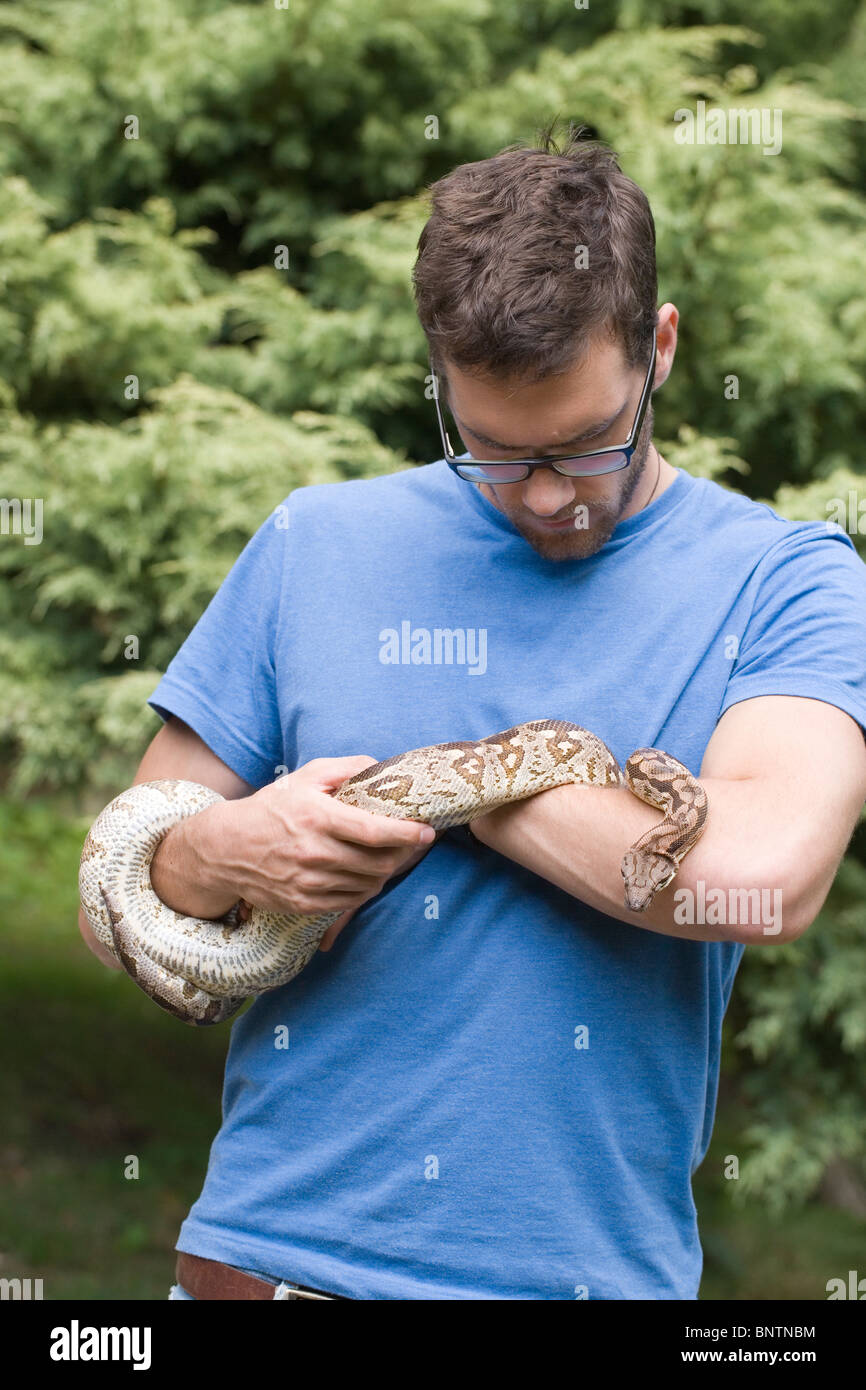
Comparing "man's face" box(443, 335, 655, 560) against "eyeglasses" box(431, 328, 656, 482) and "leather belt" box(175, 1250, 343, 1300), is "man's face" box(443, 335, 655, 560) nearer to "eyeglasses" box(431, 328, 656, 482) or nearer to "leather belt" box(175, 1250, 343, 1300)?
"eyeglasses" box(431, 328, 656, 482)

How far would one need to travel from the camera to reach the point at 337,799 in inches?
110

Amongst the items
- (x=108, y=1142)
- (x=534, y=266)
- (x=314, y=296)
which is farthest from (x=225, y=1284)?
(x=108, y=1142)

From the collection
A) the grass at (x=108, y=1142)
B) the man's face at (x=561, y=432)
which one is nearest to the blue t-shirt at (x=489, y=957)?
the man's face at (x=561, y=432)

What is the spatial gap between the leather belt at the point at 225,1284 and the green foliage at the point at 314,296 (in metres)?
3.78

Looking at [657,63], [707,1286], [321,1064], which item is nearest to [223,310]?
[657,63]

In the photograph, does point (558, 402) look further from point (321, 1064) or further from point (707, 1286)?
point (707, 1286)

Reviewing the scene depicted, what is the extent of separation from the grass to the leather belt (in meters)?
4.40

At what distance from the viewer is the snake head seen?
2574 millimetres

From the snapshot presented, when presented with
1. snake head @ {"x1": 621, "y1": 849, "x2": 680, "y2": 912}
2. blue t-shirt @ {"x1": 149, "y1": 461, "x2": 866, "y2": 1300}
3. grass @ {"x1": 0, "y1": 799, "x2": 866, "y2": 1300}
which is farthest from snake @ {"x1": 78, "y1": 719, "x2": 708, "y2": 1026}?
grass @ {"x1": 0, "y1": 799, "x2": 866, "y2": 1300}

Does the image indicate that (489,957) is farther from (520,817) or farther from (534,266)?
(534,266)

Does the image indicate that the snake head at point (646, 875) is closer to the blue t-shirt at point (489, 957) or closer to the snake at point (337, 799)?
the snake at point (337, 799)

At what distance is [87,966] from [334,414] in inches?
230

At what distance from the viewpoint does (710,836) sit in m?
2.64

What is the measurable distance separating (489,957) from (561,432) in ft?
4.03
